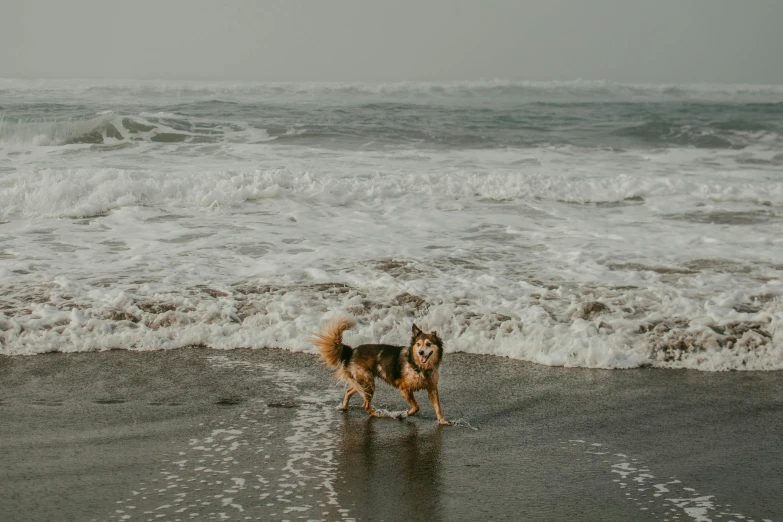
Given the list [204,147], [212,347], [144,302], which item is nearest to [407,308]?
[212,347]

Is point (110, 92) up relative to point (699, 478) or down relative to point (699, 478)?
up

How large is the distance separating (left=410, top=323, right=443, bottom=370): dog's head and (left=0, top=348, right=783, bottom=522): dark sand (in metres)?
0.44

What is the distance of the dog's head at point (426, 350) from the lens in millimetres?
5422

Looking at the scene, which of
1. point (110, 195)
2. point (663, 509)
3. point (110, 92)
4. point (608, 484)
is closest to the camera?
point (663, 509)

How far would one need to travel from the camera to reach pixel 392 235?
11.7m

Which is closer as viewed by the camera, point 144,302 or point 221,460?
point 221,460

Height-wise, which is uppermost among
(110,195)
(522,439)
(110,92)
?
(110,92)

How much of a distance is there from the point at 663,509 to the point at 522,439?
3.89 ft

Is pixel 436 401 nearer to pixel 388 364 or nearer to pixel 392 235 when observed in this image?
pixel 388 364

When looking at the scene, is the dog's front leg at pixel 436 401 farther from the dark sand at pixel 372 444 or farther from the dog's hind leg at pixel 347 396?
the dog's hind leg at pixel 347 396

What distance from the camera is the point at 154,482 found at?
4.51 m

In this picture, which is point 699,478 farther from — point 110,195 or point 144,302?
point 110,195

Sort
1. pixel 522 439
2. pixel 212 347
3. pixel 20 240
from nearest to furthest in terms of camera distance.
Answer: pixel 522 439 < pixel 212 347 < pixel 20 240

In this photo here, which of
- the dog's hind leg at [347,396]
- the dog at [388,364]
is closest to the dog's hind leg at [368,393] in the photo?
the dog at [388,364]
